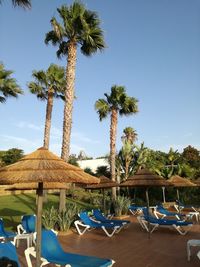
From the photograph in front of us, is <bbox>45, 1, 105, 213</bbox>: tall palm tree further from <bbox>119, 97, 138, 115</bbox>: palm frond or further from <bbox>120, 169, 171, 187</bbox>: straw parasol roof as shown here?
<bbox>119, 97, 138, 115</bbox>: palm frond

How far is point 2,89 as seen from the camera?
58.3 ft

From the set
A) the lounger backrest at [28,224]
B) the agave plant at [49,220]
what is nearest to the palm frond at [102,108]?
the agave plant at [49,220]

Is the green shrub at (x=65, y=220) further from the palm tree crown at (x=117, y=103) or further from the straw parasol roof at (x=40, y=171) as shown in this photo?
the palm tree crown at (x=117, y=103)

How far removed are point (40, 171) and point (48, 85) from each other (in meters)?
18.3

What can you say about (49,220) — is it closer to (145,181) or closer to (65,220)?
(65,220)

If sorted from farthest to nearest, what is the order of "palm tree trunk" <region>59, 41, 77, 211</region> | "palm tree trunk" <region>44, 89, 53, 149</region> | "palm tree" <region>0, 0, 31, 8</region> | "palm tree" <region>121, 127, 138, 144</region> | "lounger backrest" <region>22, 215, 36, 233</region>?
"palm tree" <region>121, 127, 138, 144</region> < "palm tree trunk" <region>44, 89, 53, 149</region> < "palm tree trunk" <region>59, 41, 77, 211</region> < "palm tree" <region>0, 0, 31, 8</region> < "lounger backrest" <region>22, 215, 36, 233</region>

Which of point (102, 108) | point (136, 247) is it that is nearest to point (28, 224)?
point (136, 247)

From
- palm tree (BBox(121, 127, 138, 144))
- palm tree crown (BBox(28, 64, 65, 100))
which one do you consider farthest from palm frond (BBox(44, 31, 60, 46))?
palm tree (BBox(121, 127, 138, 144))

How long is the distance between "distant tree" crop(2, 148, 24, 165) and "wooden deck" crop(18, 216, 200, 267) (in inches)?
1226

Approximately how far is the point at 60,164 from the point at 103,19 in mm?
12240

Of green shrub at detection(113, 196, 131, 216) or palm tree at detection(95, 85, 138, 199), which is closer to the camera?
green shrub at detection(113, 196, 131, 216)

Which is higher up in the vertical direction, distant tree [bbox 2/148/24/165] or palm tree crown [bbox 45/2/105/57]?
palm tree crown [bbox 45/2/105/57]

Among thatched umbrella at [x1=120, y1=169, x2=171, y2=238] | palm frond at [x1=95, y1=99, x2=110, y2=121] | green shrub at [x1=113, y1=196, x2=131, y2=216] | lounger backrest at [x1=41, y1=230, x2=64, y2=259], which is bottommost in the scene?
lounger backrest at [x1=41, y1=230, x2=64, y2=259]

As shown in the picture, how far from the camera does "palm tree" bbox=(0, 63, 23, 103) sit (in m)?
17.6
